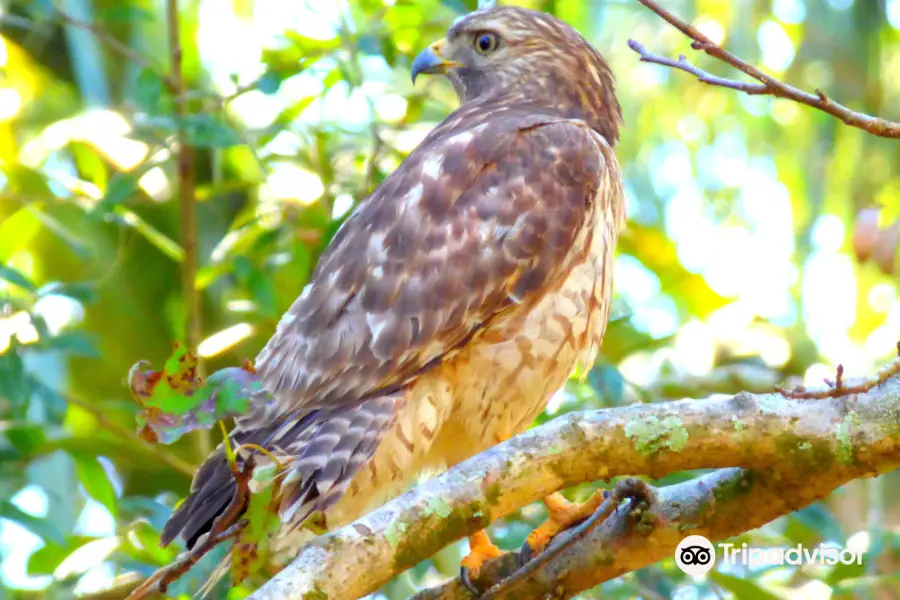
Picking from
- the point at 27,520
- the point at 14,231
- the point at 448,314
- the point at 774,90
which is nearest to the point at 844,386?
the point at 774,90

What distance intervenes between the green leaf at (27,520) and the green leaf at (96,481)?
284 millimetres

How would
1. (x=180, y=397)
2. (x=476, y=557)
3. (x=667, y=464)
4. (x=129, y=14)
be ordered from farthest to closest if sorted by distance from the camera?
(x=129, y=14) → (x=476, y=557) → (x=667, y=464) → (x=180, y=397)

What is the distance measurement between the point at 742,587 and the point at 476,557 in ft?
2.49

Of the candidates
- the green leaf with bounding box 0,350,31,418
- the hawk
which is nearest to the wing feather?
the hawk

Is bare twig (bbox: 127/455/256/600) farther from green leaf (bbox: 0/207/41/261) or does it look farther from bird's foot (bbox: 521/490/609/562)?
green leaf (bbox: 0/207/41/261)

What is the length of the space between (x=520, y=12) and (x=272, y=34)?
81cm

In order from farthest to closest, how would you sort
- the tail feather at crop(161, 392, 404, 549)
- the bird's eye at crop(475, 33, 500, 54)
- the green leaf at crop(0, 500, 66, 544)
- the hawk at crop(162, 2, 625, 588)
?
1. the bird's eye at crop(475, 33, 500, 54)
2. the green leaf at crop(0, 500, 66, 544)
3. the hawk at crop(162, 2, 625, 588)
4. the tail feather at crop(161, 392, 404, 549)

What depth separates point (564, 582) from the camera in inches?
103

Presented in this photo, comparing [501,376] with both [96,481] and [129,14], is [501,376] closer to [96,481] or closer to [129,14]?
[96,481]

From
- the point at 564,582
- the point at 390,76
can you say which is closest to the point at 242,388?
the point at 564,582

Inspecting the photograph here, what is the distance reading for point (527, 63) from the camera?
13.2 ft

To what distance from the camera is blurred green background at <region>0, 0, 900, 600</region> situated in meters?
3.61

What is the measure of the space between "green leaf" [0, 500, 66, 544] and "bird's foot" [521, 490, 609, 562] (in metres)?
1.29

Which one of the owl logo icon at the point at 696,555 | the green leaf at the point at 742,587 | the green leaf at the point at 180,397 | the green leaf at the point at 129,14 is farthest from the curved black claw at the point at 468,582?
the green leaf at the point at 129,14
